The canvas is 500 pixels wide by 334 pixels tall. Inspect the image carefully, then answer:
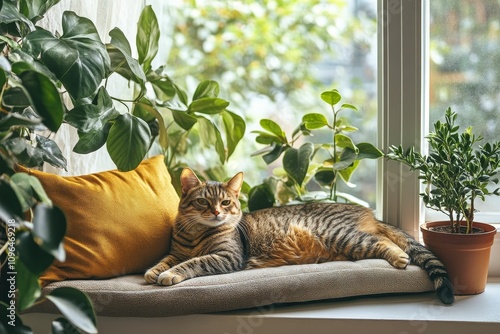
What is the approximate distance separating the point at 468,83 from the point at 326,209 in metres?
0.66

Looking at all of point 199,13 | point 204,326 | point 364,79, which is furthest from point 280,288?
point 199,13

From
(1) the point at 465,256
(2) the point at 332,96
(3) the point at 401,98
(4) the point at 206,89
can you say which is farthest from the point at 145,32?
(1) the point at 465,256

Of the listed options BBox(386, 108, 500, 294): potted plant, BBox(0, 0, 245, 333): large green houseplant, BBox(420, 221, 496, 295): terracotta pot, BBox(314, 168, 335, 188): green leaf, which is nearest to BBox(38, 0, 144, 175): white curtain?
BBox(0, 0, 245, 333): large green houseplant

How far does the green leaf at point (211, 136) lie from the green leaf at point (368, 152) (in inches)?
18.1

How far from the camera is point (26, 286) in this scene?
1.08m

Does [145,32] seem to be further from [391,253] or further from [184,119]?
[391,253]

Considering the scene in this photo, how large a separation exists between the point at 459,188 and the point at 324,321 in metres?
0.55

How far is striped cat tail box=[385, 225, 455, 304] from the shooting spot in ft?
5.70

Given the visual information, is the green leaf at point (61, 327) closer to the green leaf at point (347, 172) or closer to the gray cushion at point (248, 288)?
the gray cushion at point (248, 288)

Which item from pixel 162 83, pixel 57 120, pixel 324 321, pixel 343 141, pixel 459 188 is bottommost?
pixel 324 321

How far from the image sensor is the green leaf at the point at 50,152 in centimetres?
162

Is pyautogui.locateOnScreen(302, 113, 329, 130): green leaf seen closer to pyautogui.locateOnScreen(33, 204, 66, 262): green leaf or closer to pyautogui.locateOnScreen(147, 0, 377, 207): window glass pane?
pyautogui.locateOnScreen(147, 0, 377, 207): window glass pane

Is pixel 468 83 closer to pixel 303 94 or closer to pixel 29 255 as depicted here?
pixel 303 94

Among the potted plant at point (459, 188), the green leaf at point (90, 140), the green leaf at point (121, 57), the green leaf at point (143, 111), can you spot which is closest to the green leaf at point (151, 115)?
the green leaf at point (143, 111)
